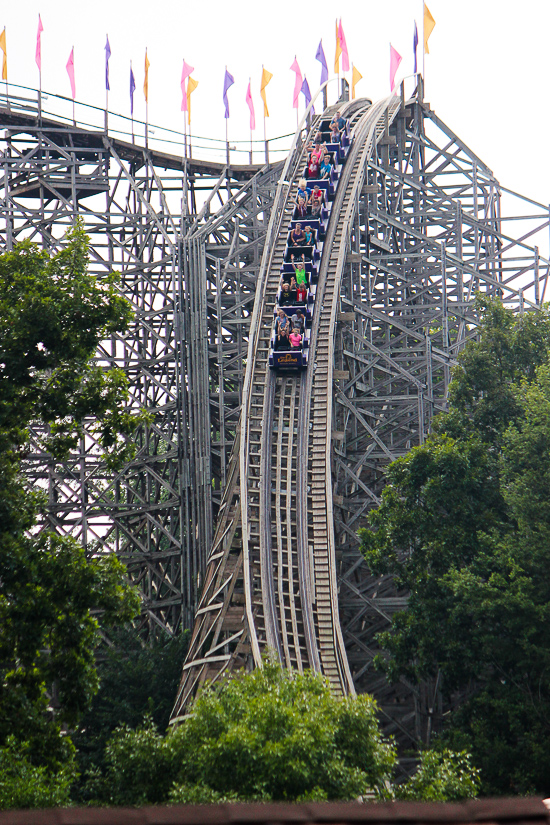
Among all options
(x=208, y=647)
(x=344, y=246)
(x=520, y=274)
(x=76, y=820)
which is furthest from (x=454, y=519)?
(x=76, y=820)

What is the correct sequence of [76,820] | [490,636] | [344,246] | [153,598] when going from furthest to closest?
[153,598]
[344,246]
[490,636]
[76,820]

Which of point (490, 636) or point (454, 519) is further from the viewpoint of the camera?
point (454, 519)

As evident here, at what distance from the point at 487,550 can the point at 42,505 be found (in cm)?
822

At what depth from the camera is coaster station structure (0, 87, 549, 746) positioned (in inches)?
831

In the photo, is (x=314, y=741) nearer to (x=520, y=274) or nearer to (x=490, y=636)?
(x=490, y=636)

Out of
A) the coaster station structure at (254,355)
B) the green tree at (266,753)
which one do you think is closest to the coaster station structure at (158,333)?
the coaster station structure at (254,355)

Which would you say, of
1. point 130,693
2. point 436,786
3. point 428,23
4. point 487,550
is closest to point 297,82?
point 428,23

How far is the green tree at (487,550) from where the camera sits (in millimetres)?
18172

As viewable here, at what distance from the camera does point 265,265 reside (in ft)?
83.6

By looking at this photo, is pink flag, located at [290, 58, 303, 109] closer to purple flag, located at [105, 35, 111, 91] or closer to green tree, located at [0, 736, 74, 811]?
purple flag, located at [105, 35, 111, 91]

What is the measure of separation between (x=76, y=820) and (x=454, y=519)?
16.4 m

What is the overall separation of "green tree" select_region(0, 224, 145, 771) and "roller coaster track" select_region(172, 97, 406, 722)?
3.77 meters

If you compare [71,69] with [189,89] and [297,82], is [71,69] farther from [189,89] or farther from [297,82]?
[297,82]

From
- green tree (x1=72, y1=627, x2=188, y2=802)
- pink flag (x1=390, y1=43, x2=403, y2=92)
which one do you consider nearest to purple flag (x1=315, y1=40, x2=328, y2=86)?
pink flag (x1=390, y1=43, x2=403, y2=92)
